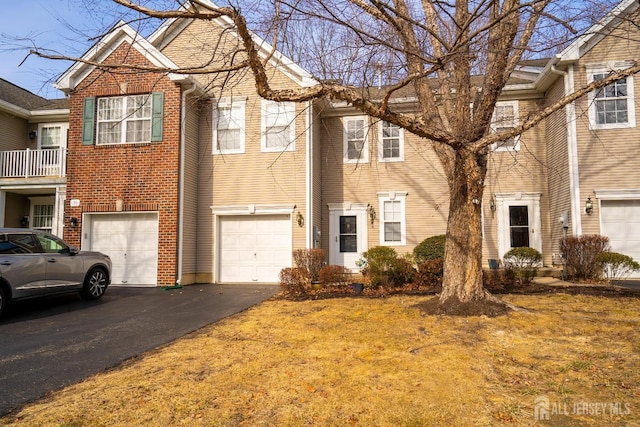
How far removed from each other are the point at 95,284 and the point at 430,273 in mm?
7975

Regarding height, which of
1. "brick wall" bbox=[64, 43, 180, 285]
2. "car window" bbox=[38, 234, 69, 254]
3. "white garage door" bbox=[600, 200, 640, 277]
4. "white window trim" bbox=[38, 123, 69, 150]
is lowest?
"car window" bbox=[38, 234, 69, 254]

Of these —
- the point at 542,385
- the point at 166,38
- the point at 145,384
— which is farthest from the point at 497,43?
the point at 166,38

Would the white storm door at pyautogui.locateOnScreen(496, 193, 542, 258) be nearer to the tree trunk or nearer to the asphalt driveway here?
the tree trunk

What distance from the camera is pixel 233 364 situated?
481 centimetres

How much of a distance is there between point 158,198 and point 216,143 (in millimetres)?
2482

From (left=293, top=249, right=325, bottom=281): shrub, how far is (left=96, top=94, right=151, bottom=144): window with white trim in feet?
19.3

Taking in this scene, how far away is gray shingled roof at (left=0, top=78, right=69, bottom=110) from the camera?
1539cm

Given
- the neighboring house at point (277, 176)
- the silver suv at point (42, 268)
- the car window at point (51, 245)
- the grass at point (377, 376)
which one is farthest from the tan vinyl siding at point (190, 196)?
the grass at point (377, 376)

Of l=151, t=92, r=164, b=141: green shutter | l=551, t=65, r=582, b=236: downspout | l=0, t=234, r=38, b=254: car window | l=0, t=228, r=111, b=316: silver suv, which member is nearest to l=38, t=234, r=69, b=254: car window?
l=0, t=228, r=111, b=316: silver suv

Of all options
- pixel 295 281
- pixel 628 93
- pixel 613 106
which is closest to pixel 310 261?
pixel 295 281

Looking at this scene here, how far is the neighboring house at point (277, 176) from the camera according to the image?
37.3 feet

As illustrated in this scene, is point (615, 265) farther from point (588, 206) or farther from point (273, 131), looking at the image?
point (273, 131)

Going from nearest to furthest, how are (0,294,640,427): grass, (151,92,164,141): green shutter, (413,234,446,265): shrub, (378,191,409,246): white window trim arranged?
1. (0,294,640,427): grass
2. (413,234,446,265): shrub
3. (151,92,164,141): green shutter
4. (378,191,409,246): white window trim

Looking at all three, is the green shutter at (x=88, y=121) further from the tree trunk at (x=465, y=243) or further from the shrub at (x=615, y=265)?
the shrub at (x=615, y=265)
